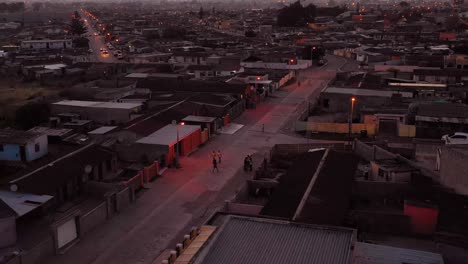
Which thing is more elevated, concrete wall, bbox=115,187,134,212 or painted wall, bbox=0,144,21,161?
painted wall, bbox=0,144,21,161

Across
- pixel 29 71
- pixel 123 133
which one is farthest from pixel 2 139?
pixel 29 71

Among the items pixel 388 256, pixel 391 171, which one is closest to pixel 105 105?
pixel 391 171

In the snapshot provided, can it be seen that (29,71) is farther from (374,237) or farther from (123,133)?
(374,237)

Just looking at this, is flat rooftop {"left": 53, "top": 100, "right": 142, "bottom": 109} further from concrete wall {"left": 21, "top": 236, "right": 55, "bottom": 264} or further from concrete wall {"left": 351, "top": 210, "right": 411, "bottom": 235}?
concrete wall {"left": 351, "top": 210, "right": 411, "bottom": 235}

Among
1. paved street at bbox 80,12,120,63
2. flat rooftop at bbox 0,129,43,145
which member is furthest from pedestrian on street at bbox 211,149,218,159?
paved street at bbox 80,12,120,63

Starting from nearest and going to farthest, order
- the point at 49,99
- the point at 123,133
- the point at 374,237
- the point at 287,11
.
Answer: the point at 374,237 → the point at 123,133 → the point at 49,99 → the point at 287,11

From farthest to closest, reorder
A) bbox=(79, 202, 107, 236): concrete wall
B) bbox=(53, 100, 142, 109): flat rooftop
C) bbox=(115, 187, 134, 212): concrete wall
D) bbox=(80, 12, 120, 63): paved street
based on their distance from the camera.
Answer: bbox=(80, 12, 120, 63): paved street, bbox=(53, 100, 142, 109): flat rooftop, bbox=(115, 187, 134, 212): concrete wall, bbox=(79, 202, 107, 236): concrete wall

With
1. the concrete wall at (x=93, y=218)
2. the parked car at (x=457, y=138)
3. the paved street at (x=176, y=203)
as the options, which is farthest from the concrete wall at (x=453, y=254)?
the concrete wall at (x=93, y=218)
